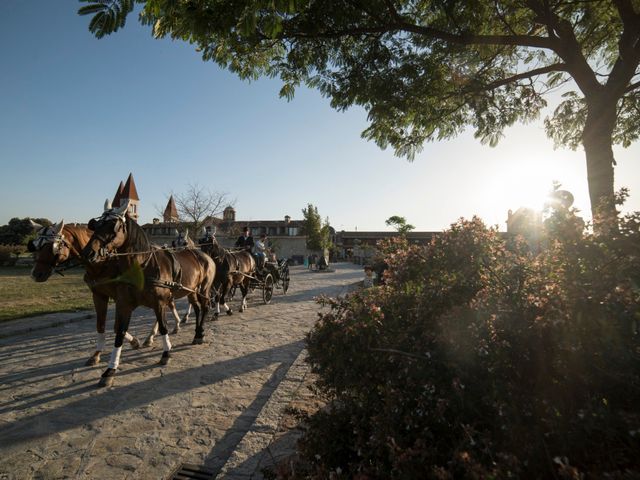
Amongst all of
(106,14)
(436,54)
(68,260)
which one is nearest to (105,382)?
(68,260)

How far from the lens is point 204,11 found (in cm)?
328

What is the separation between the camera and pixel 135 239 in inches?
219

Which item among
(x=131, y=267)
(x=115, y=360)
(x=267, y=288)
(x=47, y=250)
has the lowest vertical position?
(x=115, y=360)

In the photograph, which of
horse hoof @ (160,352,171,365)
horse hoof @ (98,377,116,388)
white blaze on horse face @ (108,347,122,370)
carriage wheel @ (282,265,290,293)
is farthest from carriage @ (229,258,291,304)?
horse hoof @ (98,377,116,388)

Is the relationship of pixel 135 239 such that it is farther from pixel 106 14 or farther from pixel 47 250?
pixel 106 14

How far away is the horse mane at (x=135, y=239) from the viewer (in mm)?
5488

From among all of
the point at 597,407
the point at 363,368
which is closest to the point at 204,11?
the point at 363,368

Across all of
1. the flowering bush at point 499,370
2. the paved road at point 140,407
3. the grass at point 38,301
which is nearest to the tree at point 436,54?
the flowering bush at point 499,370

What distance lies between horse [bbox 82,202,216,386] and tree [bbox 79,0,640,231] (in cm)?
293

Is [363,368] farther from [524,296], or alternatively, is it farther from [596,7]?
[596,7]

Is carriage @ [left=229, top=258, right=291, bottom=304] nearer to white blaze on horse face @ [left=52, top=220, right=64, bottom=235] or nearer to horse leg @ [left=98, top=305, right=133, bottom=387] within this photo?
horse leg @ [left=98, top=305, right=133, bottom=387]

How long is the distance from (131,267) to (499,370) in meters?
5.49

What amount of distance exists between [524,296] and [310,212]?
49.1 metres

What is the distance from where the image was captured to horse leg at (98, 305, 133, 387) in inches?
189
